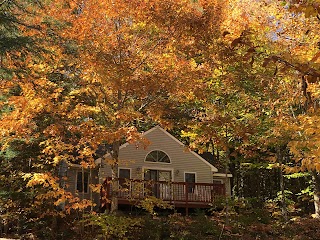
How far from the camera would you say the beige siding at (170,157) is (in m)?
19.7

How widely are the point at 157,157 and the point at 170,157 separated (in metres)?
0.75

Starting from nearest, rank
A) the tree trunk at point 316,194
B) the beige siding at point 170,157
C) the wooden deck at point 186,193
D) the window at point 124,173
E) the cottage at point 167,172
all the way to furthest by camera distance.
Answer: the wooden deck at point 186,193
the cottage at point 167,172
the tree trunk at point 316,194
the window at point 124,173
the beige siding at point 170,157

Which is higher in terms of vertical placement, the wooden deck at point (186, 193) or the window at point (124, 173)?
the window at point (124, 173)

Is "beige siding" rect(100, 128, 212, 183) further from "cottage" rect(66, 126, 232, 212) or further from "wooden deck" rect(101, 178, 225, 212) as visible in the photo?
"wooden deck" rect(101, 178, 225, 212)

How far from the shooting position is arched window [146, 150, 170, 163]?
20078mm

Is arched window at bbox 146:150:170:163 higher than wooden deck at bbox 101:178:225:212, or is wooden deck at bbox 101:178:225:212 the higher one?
arched window at bbox 146:150:170:163

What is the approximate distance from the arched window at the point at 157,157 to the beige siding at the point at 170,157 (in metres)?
0.17

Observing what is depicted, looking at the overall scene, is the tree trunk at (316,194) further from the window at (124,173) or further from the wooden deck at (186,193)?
the window at (124,173)

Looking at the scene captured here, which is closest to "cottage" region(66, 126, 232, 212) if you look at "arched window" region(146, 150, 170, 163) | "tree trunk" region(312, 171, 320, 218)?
"arched window" region(146, 150, 170, 163)

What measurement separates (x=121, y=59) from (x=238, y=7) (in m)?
7.26

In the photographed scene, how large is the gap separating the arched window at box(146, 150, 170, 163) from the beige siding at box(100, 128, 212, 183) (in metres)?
0.17

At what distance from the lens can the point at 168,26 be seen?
40.7ft

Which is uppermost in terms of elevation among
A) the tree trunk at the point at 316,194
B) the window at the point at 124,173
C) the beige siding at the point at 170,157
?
the beige siding at the point at 170,157

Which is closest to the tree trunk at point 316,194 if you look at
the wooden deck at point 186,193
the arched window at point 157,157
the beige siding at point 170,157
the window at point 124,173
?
the wooden deck at point 186,193
